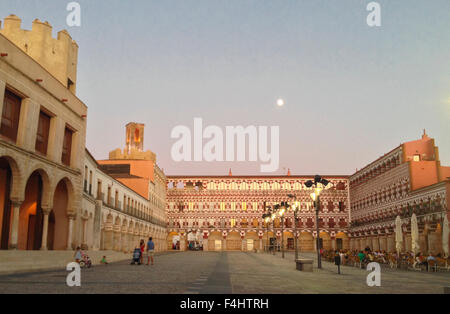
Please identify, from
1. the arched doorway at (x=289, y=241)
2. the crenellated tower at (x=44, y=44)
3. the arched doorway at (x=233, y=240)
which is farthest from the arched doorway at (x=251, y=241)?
the crenellated tower at (x=44, y=44)

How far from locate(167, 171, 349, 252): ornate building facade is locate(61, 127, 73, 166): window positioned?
5450 cm

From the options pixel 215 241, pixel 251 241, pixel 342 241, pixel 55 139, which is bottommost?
pixel 215 241

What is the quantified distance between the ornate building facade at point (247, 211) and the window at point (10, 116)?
203ft

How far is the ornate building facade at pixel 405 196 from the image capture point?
141ft

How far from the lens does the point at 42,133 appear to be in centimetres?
2625

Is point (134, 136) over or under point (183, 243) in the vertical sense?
over

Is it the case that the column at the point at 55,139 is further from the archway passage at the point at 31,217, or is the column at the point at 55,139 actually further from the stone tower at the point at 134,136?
the stone tower at the point at 134,136

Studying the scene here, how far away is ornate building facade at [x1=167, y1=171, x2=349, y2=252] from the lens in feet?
268

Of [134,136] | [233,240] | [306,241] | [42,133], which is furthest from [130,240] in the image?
[306,241]

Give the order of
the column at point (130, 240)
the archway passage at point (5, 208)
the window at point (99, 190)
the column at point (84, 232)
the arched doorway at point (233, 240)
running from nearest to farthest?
the archway passage at point (5, 208) < the column at point (84, 232) < the window at point (99, 190) < the column at point (130, 240) < the arched doorway at point (233, 240)

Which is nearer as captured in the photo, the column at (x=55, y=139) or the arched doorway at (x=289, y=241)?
the column at (x=55, y=139)

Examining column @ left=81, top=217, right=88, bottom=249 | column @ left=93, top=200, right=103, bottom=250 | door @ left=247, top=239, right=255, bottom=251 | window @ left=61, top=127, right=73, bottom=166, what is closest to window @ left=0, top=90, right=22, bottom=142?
window @ left=61, top=127, right=73, bottom=166

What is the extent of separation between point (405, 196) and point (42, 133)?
1715 inches

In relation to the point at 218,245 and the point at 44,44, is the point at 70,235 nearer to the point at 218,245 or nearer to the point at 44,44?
the point at 44,44
